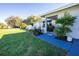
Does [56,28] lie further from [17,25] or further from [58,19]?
[17,25]

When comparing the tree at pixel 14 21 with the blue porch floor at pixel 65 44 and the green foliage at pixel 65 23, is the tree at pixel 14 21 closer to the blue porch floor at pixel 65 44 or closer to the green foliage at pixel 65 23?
the blue porch floor at pixel 65 44

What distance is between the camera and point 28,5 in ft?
15.3

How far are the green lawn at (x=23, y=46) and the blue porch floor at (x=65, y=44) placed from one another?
0.11 m

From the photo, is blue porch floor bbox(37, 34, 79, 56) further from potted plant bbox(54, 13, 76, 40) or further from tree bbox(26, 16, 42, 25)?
tree bbox(26, 16, 42, 25)

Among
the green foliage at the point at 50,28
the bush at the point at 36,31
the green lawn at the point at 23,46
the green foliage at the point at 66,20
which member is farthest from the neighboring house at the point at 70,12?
the green lawn at the point at 23,46

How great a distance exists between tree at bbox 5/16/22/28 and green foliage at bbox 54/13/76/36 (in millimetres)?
1032

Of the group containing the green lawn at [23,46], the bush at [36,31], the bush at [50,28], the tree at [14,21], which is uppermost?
the tree at [14,21]

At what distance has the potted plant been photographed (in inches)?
186

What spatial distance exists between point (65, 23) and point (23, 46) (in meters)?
1.31

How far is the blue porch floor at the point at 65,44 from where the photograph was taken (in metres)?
4.55

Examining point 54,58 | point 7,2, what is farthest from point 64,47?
point 7,2

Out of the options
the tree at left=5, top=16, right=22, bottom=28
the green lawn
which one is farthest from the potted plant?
the tree at left=5, top=16, right=22, bottom=28

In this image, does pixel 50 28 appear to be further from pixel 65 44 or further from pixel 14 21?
pixel 14 21

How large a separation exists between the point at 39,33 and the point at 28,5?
82 centimetres
